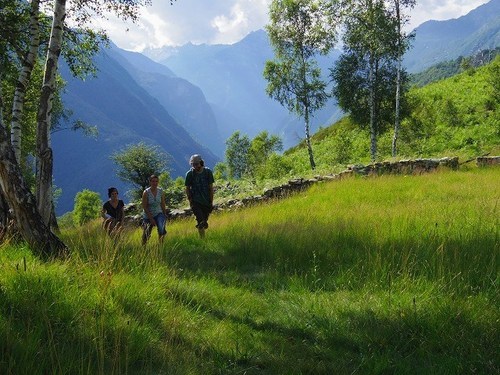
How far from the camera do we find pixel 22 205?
5.62m

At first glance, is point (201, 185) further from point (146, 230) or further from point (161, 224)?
point (146, 230)

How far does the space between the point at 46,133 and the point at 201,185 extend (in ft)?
12.1

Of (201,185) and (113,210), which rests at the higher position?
(201,185)

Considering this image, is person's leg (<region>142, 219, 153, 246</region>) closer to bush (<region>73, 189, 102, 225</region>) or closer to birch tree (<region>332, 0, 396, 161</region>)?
birch tree (<region>332, 0, 396, 161</region>)

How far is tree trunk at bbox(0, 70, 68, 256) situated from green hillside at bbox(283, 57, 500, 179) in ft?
55.0

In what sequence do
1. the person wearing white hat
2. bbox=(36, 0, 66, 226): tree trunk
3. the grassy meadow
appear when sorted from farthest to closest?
the person wearing white hat
bbox=(36, 0, 66, 226): tree trunk
the grassy meadow

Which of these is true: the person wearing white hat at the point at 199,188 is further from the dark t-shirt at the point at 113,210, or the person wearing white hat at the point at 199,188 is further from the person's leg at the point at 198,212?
the dark t-shirt at the point at 113,210

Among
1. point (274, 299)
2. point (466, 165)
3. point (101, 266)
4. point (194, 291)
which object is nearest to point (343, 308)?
point (274, 299)

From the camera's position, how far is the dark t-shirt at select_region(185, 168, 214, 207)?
984cm

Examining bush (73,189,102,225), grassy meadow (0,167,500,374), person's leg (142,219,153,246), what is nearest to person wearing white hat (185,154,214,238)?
person's leg (142,219,153,246)

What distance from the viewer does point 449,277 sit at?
4582 millimetres

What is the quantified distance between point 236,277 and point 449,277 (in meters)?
2.85

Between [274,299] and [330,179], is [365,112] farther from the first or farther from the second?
[274,299]

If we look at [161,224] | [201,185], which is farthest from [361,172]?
[161,224]
